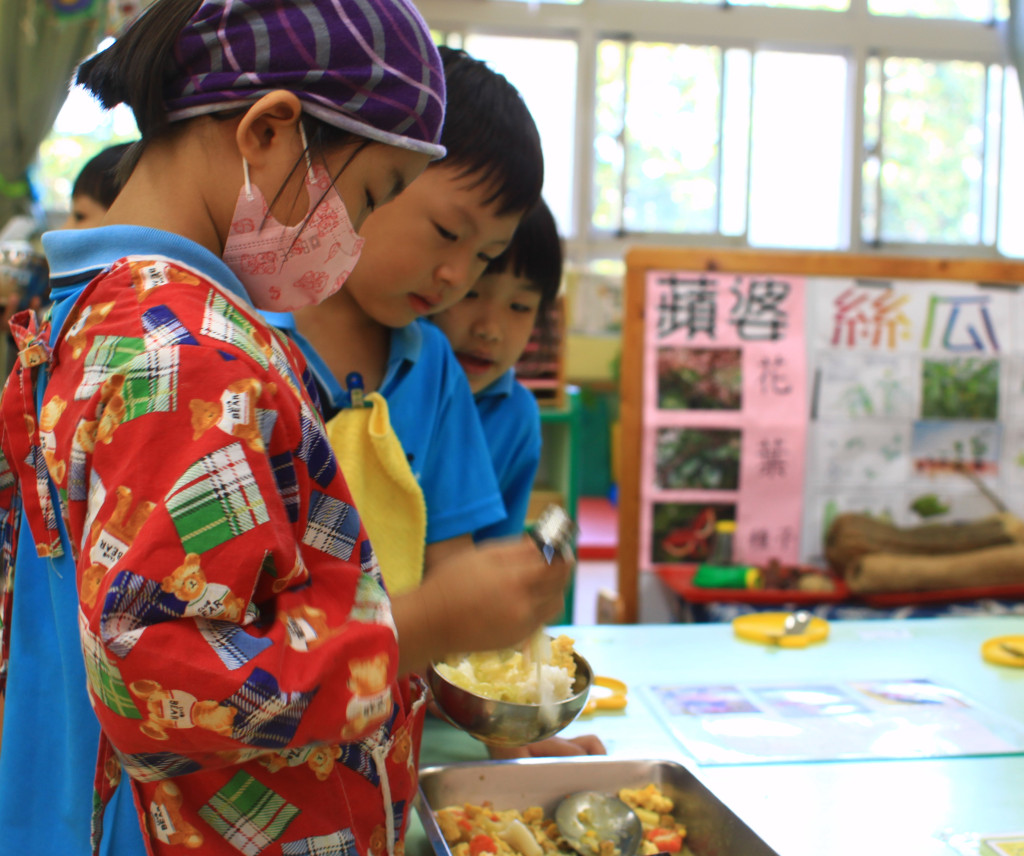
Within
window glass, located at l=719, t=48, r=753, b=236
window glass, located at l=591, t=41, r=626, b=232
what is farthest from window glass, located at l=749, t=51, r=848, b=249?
window glass, located at l=591, t=41, r=626, b=232

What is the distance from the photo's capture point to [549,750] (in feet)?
3.25

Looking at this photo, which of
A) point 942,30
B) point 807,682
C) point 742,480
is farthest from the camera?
point 942,30

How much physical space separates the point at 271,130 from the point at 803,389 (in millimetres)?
2027

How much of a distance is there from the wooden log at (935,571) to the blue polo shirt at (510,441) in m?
1.22

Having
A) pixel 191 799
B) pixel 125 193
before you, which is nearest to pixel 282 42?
pixel 125 193

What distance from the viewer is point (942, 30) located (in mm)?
5750

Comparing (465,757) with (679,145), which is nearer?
(465,757)

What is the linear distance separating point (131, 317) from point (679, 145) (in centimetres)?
568

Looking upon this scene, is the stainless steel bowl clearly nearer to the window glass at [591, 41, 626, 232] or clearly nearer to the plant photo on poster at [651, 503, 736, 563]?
the plant photo on poster at [651, 503, 736, 563]

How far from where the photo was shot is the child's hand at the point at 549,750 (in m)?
0.99

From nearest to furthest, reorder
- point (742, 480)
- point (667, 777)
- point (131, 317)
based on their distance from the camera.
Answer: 1. point (131, 317)
2. point (667, 777)
3. point (742, 480)

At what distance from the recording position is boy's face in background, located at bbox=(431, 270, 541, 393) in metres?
1.26

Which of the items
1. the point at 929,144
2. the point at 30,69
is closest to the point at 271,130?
the point at 30,69

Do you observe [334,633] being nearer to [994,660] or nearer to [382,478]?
[382,478]
